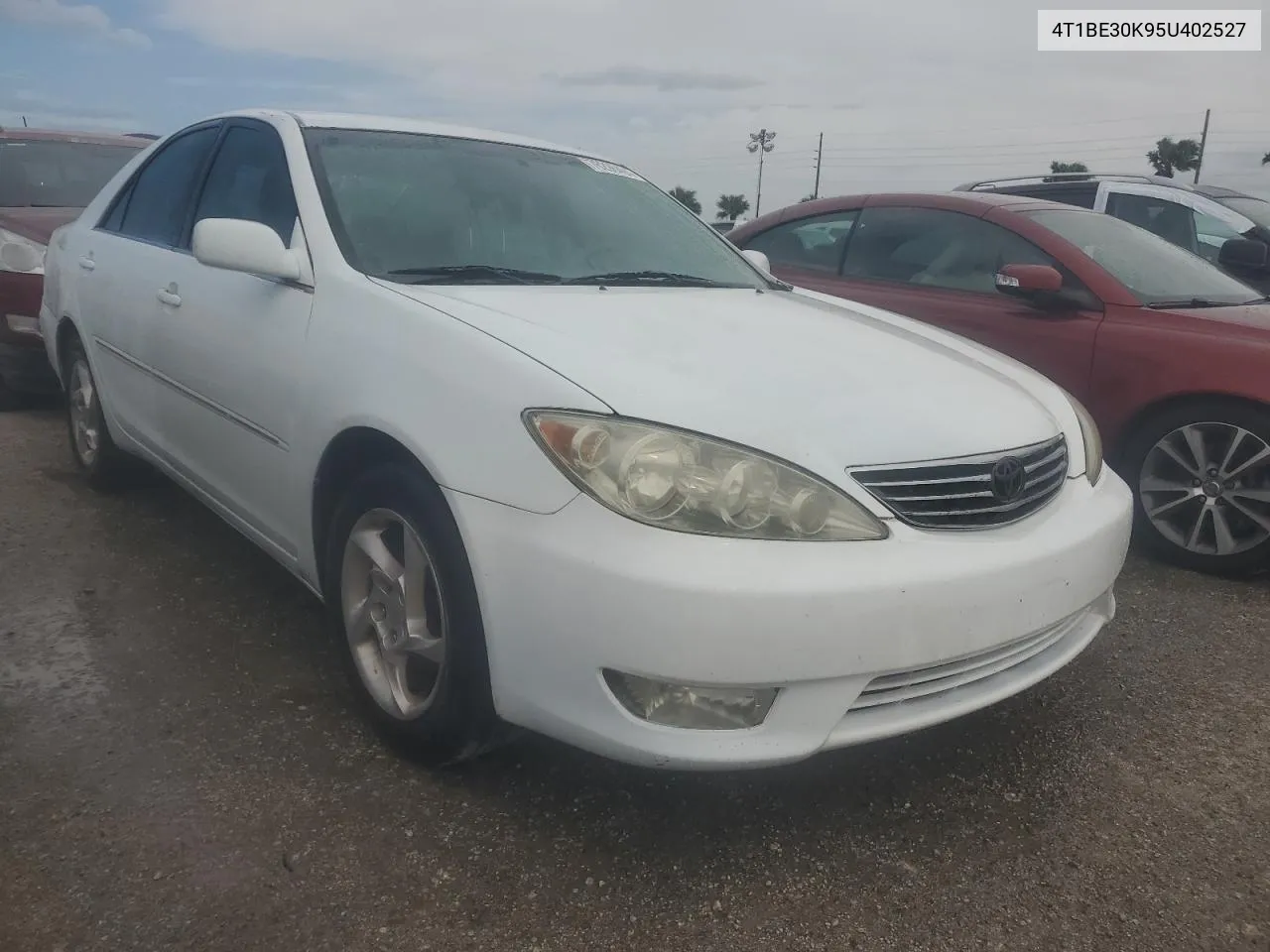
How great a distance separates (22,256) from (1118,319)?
5470 millimetres

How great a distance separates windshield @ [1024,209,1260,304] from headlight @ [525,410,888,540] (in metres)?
2.90

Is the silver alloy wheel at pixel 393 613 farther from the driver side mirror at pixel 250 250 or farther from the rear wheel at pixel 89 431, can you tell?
the rear wheel at pixel 89 431

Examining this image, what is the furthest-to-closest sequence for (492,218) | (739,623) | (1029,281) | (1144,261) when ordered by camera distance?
(1144,261), (1029,281), (492,218), (739,623)

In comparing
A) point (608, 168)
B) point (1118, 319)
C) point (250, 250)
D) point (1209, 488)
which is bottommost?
point (1209, 488)

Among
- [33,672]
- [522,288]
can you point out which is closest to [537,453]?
[522,288]

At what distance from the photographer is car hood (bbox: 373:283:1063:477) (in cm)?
200

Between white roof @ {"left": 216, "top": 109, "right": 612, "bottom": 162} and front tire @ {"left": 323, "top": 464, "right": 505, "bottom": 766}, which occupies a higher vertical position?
white roof @ {"left": 216, "top": 109, "right": 612, "bottom": 162}

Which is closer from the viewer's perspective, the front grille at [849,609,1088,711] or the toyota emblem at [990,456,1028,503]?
the front grille at [849,609,1088,711]

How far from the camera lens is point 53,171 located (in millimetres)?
6758

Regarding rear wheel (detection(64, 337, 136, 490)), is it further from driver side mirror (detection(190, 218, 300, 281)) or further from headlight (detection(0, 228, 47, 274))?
driver side mirror (detection(190, 218, 300, 281))

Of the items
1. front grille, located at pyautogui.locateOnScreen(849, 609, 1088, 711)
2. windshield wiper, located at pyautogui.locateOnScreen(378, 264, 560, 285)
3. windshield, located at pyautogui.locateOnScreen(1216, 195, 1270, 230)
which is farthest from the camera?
windshield, located at pyautogui.locateOnScreen(1216, 195, 1270, 230)

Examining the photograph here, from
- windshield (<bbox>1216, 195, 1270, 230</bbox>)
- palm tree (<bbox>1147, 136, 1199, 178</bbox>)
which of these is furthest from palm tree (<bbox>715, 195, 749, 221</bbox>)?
windshield (<bbox>1216, 195, 1270, 230</bbox>)

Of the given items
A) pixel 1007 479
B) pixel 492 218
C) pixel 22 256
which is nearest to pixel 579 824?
pixel 1007 479

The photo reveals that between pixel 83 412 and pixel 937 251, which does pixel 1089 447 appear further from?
pixel 83 412
